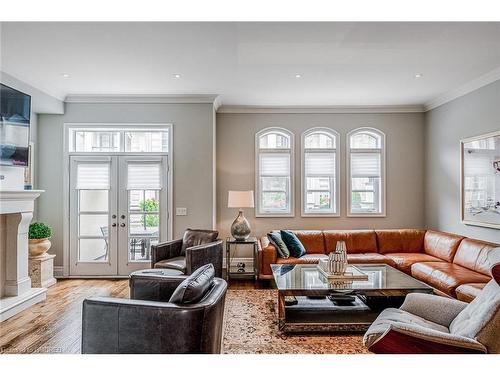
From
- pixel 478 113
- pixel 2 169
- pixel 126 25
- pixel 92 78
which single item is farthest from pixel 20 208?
pixel 478 113

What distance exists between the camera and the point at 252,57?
3.88 metres

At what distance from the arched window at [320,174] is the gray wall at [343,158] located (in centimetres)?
10

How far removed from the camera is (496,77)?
4340mm

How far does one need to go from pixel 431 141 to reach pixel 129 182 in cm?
500

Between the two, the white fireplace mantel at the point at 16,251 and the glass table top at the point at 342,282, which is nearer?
the glass table top at the point at 342,282

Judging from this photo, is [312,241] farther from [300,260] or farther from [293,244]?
[300,260]

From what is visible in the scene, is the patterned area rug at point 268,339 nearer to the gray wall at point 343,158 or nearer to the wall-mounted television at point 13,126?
the gray wall at point 343,158

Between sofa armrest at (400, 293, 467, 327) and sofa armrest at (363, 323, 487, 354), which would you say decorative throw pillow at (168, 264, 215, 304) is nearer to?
sofa armrest at (363, 323, 487, 354)

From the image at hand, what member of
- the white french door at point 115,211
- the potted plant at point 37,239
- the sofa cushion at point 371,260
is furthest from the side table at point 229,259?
the potted plant at point 37,239

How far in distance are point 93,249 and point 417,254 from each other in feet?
16.2

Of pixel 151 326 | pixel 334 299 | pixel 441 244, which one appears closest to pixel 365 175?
pixel 441 244

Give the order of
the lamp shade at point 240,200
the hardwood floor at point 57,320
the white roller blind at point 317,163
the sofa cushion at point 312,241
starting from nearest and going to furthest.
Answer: the hardwood floor at point 57,320
the lamp shade at point 240,200
the sofa cushion at point 312,241
the white roller blind at point 317,163

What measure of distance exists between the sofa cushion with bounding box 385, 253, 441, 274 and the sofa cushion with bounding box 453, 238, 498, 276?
0.38 meters

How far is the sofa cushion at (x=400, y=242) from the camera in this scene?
5.56m
